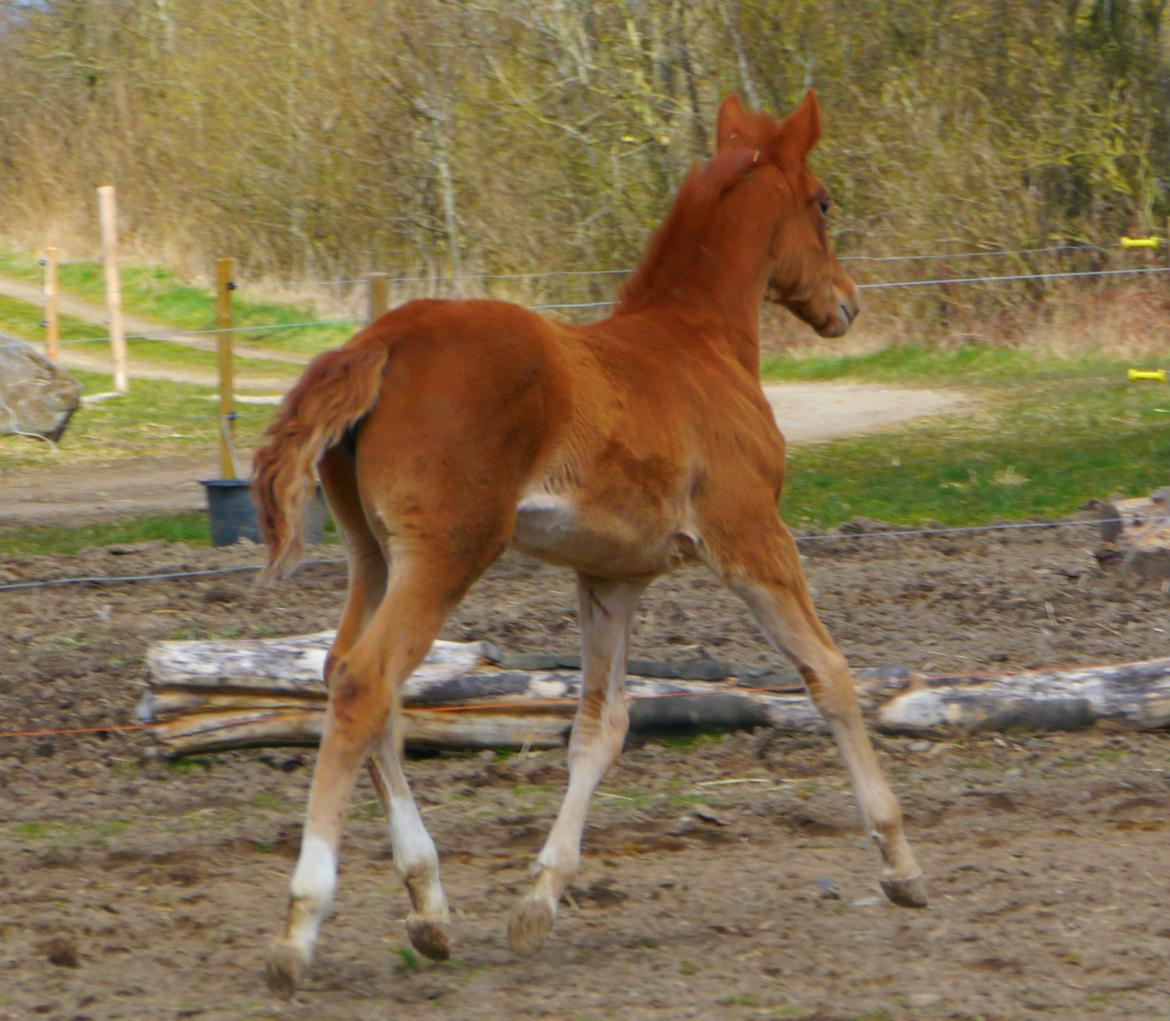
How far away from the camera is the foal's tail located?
3516 mm

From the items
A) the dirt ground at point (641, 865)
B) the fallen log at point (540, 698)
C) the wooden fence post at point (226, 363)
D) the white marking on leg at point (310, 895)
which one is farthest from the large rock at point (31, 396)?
the white marking on leg at point (310, 895)

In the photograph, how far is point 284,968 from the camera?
11.0 feet

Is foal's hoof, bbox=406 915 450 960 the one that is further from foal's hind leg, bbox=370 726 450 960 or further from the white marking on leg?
the white marking on leg

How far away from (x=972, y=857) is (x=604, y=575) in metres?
1.40

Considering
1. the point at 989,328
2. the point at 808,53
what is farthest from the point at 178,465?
the point at 808,53

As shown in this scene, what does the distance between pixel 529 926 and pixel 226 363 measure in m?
6.49

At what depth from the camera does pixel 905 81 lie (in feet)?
63.6

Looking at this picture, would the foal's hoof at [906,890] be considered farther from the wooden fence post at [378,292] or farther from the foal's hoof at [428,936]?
the wooden fence post at [378,292]

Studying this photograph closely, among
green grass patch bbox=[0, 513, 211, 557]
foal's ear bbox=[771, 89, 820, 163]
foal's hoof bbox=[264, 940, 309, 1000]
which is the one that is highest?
foal's ear bbox=[771, 89, 820, 163]

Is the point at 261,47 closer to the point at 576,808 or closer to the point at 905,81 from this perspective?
the point at 905,81

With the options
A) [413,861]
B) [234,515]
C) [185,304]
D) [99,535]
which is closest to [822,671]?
[413,861]

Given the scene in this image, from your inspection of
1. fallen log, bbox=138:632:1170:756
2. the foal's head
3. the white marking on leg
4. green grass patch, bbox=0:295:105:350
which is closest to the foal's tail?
the white marking on leg

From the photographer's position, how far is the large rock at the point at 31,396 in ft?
46.2

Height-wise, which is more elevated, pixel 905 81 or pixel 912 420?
pixel 905 81
